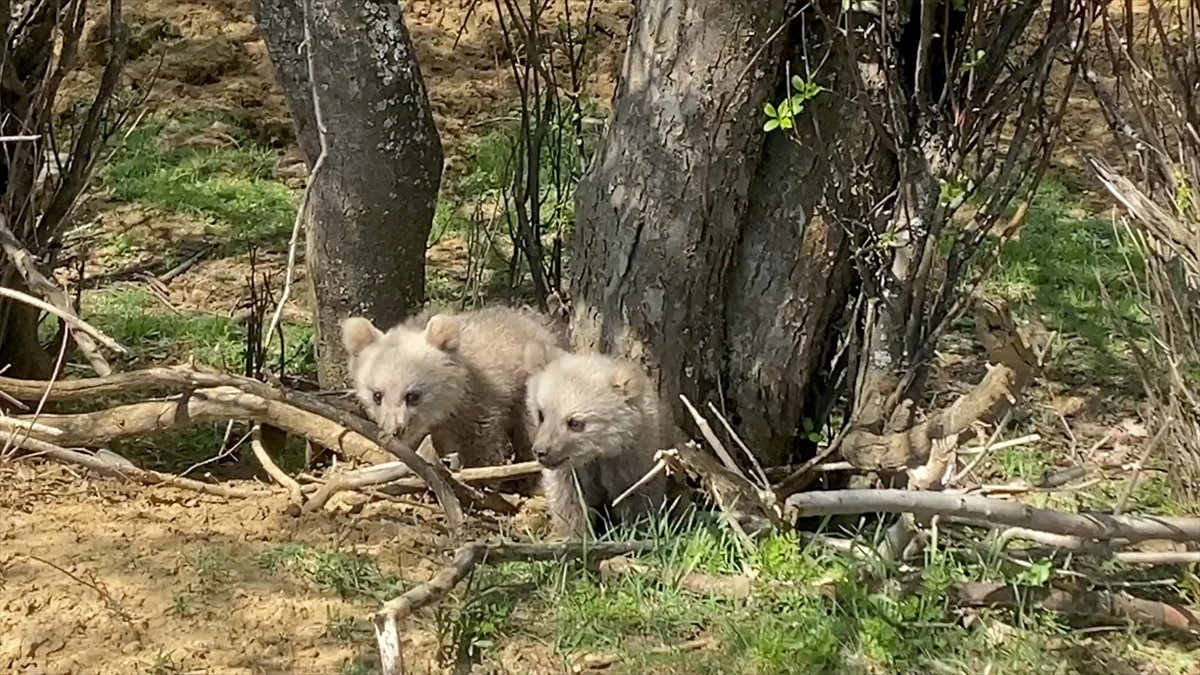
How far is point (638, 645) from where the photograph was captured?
4.01m

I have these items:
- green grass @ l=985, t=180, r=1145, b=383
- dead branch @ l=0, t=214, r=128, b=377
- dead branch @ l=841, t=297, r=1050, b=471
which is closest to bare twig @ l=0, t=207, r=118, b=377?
dead branch @ l=0, t=214, r=128, b=377

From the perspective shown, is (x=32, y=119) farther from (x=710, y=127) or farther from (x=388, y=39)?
(x=710, y=127)

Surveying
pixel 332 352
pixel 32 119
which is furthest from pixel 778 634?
pixel 32 119

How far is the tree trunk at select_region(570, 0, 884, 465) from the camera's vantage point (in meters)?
4.58

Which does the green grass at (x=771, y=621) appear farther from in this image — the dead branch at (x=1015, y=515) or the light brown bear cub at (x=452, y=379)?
the light brown bear cub at (x=452, y=379)

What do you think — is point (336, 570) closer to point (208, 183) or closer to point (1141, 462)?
point (1141, 462)

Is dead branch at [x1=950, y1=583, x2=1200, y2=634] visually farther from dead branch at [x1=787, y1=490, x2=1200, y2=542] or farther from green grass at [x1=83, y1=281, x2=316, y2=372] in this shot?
green grass at [x1=83, y1=281, x2=316, y2=372]

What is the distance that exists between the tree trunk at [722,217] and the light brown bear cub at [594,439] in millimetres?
248

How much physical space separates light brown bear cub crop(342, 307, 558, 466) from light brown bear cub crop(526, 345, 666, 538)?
1.42 ft

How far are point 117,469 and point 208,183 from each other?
14.7 feet

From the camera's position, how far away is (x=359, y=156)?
558cm

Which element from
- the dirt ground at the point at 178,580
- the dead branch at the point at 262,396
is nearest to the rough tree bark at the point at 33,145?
the dead branch at the point at 262,396

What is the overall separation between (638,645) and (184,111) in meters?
6.97

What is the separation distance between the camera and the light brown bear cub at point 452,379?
517cm
